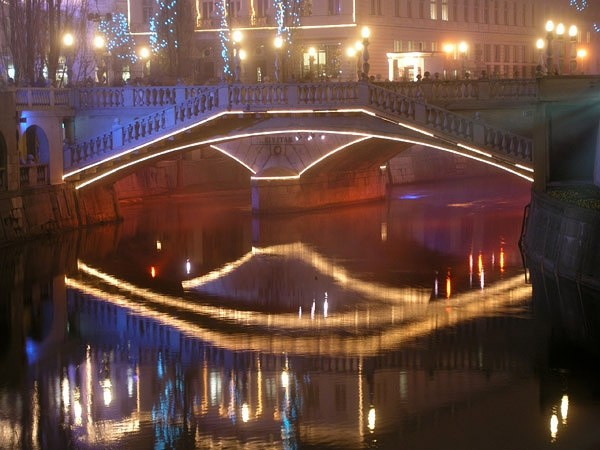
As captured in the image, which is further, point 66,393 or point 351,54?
point 351,54

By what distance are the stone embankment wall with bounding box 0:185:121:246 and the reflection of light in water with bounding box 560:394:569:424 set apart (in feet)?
81.2

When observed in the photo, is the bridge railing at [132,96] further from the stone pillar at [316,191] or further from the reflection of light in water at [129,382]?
the reflection of light in water at [129,382]

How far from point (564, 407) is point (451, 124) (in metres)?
22.7

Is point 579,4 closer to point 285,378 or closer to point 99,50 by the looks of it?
point 99,50

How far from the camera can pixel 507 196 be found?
68375 mm

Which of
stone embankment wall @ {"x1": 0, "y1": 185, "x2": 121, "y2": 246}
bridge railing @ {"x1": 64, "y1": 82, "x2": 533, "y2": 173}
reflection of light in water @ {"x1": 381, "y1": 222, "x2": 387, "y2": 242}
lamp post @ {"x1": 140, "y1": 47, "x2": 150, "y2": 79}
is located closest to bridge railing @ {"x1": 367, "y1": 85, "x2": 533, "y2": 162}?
bridge railing @ {"x1": 64, "y1": 82, "x2": 533, "y2": 173}

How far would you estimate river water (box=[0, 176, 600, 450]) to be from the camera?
25.9 meters

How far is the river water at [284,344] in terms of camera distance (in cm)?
2589

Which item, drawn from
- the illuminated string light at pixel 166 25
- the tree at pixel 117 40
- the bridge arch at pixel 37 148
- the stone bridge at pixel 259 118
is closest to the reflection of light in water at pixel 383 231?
the stone bridge at pixel 259 118

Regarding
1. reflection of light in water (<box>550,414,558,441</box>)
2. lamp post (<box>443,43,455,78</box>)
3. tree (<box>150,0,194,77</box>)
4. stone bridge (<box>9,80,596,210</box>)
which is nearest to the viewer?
reflection of light in water (<box>550,414,558,441</box>)

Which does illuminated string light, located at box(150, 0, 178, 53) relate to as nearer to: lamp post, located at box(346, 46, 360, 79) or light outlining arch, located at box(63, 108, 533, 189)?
lamp post, located at box(346, 46, 360, 79)

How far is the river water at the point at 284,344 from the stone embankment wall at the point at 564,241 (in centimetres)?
90

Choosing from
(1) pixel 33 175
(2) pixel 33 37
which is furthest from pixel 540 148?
(2) pixel 33 37

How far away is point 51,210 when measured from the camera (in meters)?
51.4
